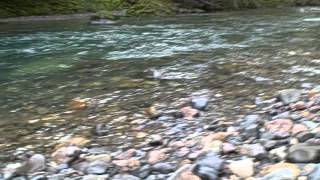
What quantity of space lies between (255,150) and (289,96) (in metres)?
2.05

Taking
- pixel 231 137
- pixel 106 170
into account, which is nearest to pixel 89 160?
pixel 106 170

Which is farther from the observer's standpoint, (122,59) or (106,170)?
(122,59)

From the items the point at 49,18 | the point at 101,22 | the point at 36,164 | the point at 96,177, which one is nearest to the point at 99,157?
the point at 96,177

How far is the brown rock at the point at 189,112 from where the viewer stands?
21.5 feet

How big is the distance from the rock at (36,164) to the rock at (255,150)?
1.93 meters

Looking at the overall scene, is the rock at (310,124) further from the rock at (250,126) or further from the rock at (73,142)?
the rock at (73,142)

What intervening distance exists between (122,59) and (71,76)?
6.12 ft

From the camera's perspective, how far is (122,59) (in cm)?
1127

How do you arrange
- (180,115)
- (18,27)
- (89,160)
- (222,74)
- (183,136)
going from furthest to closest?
(18,27), (222,74), (180,115), (183,136), (89,160)

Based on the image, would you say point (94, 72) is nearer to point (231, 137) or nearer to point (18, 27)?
point (231, 137)

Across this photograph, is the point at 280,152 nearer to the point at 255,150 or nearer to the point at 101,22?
the point at 255,150

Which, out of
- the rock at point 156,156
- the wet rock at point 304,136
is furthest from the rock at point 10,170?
the wet rock at point 304,136

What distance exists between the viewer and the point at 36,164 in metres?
5.16

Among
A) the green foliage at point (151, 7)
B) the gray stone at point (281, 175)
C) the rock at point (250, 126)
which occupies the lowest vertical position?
the green foliage at point (151, 7)
